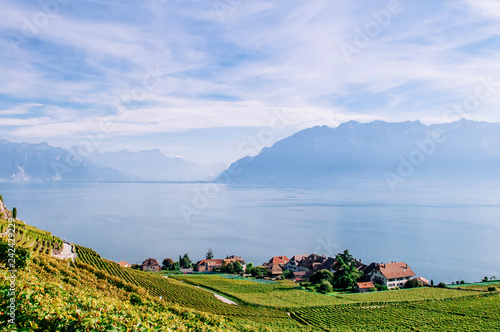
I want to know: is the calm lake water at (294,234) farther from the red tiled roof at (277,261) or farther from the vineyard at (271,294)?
the vineyard at (271,294)

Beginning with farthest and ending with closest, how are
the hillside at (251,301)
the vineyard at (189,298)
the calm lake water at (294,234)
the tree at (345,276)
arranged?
the calm lake water at (294,234), the tree at (345,276), the vineyard at (189,298), the hillside at (251,301)

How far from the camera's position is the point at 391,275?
42.0 metres

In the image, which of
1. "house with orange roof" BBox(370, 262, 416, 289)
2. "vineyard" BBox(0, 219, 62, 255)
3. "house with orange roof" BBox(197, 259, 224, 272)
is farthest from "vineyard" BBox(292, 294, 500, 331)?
"house with orange roof" BBox(197, 259, 224, 272)

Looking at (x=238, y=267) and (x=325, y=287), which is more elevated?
(x=325, y=287)

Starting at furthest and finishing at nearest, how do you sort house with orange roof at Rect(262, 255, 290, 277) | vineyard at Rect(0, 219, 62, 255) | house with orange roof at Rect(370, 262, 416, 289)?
house with orange roof at Rect(262, 255, 290, 277) → house with orange roof at Rect(370, 262, 416, 289) → vineyard at Rect(0, 219, 62, 255)

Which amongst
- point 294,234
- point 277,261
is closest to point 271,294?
point 277,261

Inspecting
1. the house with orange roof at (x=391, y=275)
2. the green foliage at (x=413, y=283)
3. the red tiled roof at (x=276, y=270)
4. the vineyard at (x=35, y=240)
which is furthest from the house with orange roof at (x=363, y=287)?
the vineyard at (x=35, y=240)

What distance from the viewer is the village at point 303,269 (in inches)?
1650

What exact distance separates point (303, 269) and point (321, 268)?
158 inches

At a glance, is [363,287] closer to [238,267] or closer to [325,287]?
[325,287]

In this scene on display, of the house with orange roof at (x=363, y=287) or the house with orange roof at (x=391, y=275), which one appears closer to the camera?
the house with orange roof at (x=363, y=287)

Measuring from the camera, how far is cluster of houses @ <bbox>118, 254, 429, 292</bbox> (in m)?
42.0

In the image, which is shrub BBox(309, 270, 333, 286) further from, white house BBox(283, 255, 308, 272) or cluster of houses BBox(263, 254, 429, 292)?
white house BBox(283, 255, 308, 272)

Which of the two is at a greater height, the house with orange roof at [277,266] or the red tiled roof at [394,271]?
the red tiled roof at [394,271]
